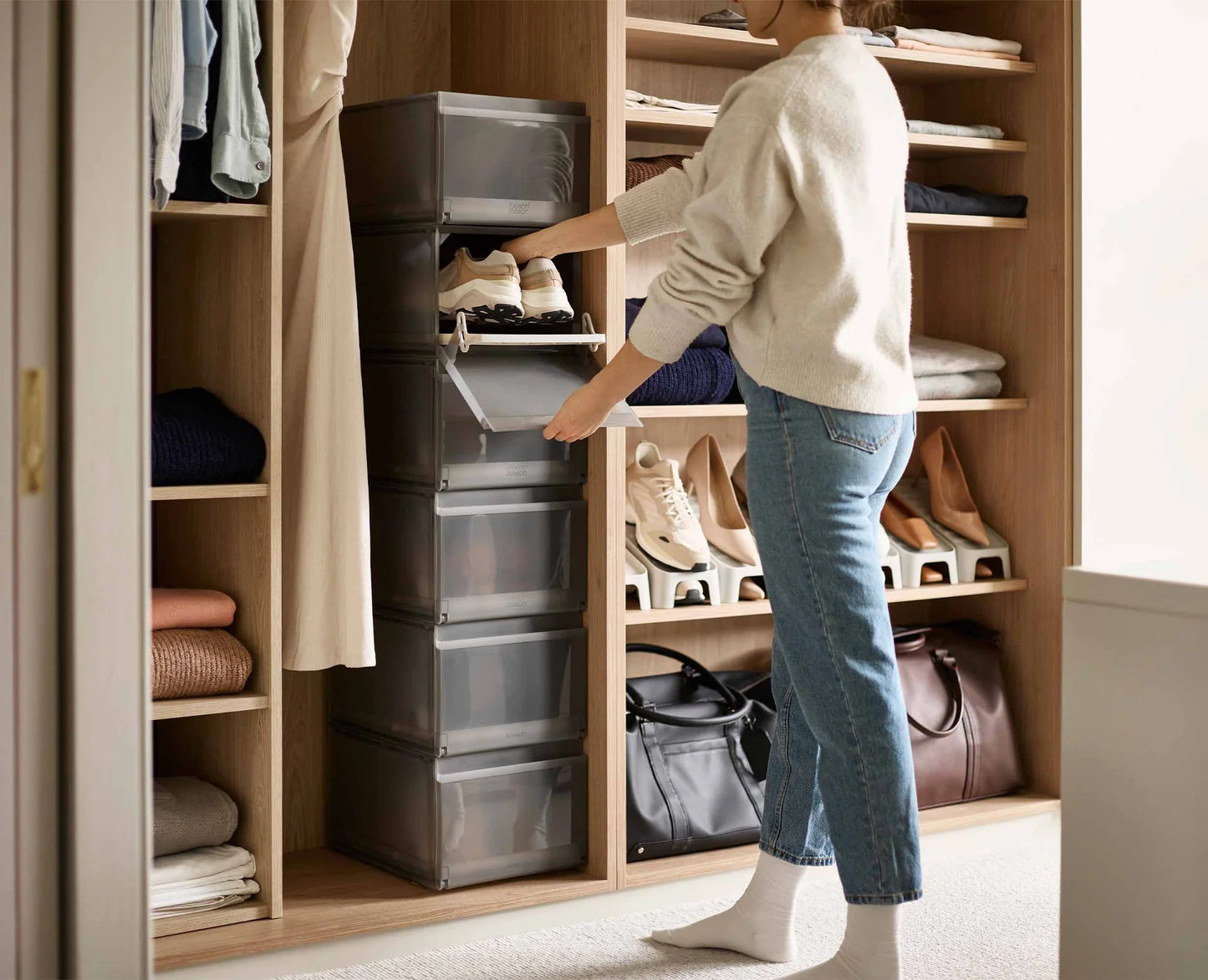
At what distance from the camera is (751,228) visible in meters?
1.71

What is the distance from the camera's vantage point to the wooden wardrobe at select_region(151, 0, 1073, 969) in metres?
2.12

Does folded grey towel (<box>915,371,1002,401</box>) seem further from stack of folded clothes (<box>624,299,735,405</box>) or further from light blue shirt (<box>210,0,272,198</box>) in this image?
light blue shirt (<box>210,0,272,198</box>)

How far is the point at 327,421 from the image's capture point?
7.09 feet

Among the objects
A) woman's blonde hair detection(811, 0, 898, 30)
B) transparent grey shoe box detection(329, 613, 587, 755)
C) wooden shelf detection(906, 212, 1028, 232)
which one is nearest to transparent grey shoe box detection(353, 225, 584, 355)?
transparent grey shoe box detection(329, 613, 587, 755)

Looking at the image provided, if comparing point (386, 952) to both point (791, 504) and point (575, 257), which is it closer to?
point (791, 504)

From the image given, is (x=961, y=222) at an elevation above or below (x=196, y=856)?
above

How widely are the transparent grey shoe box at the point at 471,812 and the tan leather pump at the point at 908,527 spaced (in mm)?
840

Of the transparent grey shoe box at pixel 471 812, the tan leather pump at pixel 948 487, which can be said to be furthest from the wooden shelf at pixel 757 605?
the transparent grey shoe box at pixel 471 812

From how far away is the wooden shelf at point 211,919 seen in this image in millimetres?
2053

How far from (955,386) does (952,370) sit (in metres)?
0.03

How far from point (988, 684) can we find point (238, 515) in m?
1.50

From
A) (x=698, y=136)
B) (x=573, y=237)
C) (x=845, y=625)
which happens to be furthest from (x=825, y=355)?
(x=698, y=136)

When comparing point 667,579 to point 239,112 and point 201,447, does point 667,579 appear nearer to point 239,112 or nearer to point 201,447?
point 201,447

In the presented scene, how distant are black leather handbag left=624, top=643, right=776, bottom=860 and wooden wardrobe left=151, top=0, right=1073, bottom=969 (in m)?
0.05
